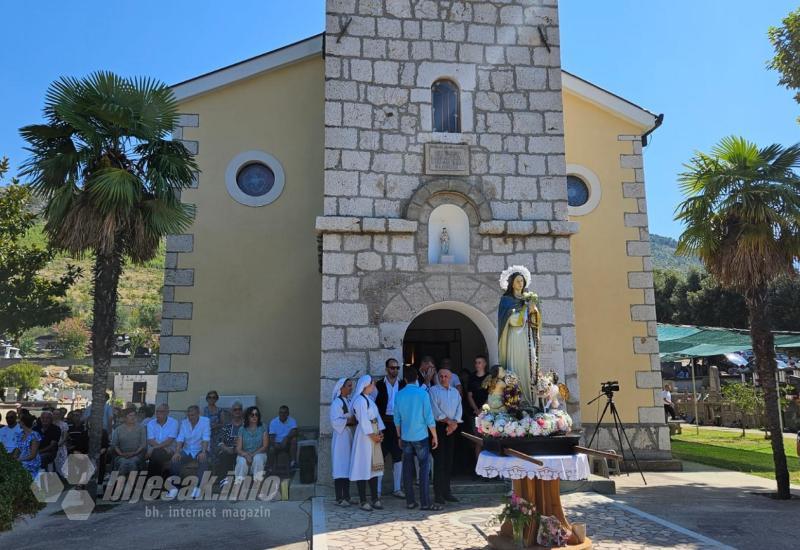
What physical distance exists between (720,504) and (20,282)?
14.3 metres

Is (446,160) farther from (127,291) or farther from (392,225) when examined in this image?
(127,291)

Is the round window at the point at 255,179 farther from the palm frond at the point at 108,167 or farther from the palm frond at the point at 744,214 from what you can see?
the palm frond at the point at 744,214

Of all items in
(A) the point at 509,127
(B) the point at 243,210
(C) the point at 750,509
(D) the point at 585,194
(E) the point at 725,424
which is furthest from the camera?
(E) the point at 725,424

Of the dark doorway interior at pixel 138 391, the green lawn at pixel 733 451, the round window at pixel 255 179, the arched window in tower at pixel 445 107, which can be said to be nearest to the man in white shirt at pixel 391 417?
the arched window in tower at pixel 445 107

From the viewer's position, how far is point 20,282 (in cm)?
1350

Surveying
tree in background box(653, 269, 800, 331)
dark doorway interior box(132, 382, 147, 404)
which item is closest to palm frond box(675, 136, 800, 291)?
tree in background box(653, 269, 800, 331)

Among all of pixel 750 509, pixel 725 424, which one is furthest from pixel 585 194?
pixel 725 424

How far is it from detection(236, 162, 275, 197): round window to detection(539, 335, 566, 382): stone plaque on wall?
6312 mm

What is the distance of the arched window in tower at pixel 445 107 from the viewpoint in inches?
403

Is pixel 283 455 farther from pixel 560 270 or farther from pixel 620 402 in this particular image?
pixel 620 402

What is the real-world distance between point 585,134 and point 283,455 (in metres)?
9.27

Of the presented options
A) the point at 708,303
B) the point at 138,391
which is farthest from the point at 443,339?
the point at 708,303

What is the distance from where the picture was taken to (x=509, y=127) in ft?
33.3

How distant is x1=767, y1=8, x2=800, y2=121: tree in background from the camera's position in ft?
34.6
